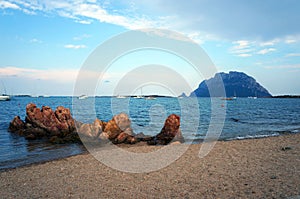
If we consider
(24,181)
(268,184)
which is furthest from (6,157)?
(268,184)

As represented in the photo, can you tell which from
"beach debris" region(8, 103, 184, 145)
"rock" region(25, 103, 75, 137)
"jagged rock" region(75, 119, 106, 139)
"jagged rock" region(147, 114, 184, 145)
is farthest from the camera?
"rock" region(25, 103, 75, 137)

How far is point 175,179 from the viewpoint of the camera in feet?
27.6

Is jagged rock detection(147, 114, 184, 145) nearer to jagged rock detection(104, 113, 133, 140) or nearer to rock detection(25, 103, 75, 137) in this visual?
jagged rock detection(104, 113, 133, 140)

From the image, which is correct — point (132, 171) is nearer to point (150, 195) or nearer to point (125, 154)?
point (150, 195)

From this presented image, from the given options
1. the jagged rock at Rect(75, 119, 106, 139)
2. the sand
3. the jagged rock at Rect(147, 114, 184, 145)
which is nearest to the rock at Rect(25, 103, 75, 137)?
the jagged rock at Rect(75, 119, 106, 139)

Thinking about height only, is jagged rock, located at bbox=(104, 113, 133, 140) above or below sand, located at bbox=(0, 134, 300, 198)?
above

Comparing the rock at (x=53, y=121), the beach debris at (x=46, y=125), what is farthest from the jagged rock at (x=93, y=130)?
the rock at (x=53, y=121)

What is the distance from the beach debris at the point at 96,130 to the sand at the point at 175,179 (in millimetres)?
6063

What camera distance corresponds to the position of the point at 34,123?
2392 cm

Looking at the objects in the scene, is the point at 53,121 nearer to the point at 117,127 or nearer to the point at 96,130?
the point at 96,130

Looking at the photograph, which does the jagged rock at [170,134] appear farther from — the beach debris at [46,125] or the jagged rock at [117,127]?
the beach debris at [46,125]

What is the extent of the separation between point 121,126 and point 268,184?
13380 millimetres

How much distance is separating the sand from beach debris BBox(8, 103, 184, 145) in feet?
19.9

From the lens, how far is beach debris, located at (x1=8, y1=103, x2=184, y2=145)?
17906 mm
